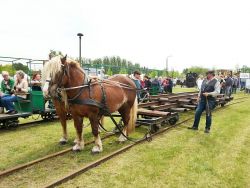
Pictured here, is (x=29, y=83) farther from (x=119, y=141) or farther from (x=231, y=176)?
(x=231, y=176)

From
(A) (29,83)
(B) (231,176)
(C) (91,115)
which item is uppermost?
(A) (29,83)

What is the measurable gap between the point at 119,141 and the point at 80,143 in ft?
4.27

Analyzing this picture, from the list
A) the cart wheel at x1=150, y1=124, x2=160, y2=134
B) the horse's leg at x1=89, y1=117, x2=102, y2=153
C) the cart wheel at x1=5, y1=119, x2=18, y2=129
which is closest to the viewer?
the horse's leg at x1=89, y1=117, x2=102, y2=153

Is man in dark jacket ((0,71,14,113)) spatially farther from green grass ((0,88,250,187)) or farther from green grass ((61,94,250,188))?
green grass ((61,94,250,188))

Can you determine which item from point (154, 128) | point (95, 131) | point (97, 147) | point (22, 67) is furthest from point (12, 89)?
point (154, 128)

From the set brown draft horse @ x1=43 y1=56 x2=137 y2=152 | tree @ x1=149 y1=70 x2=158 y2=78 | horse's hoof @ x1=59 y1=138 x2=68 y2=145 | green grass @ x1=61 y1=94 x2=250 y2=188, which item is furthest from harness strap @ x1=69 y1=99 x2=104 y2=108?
tree @ x1=149 y1=70 x2=158 y2=78

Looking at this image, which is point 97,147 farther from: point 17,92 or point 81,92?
point 17,92

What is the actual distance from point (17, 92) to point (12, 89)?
401 millimetres

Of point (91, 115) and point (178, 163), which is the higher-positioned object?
point (91, 115)

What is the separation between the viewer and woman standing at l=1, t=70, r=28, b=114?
8.95m

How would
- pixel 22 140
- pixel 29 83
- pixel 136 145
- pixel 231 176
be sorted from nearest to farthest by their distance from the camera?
pixel 231 176
pixel 136 145
pixel 22 140
pixel 29 83

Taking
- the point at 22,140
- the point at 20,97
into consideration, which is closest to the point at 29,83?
the point at 20,97

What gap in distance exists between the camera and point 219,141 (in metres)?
7.84

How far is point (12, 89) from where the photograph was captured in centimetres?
951
